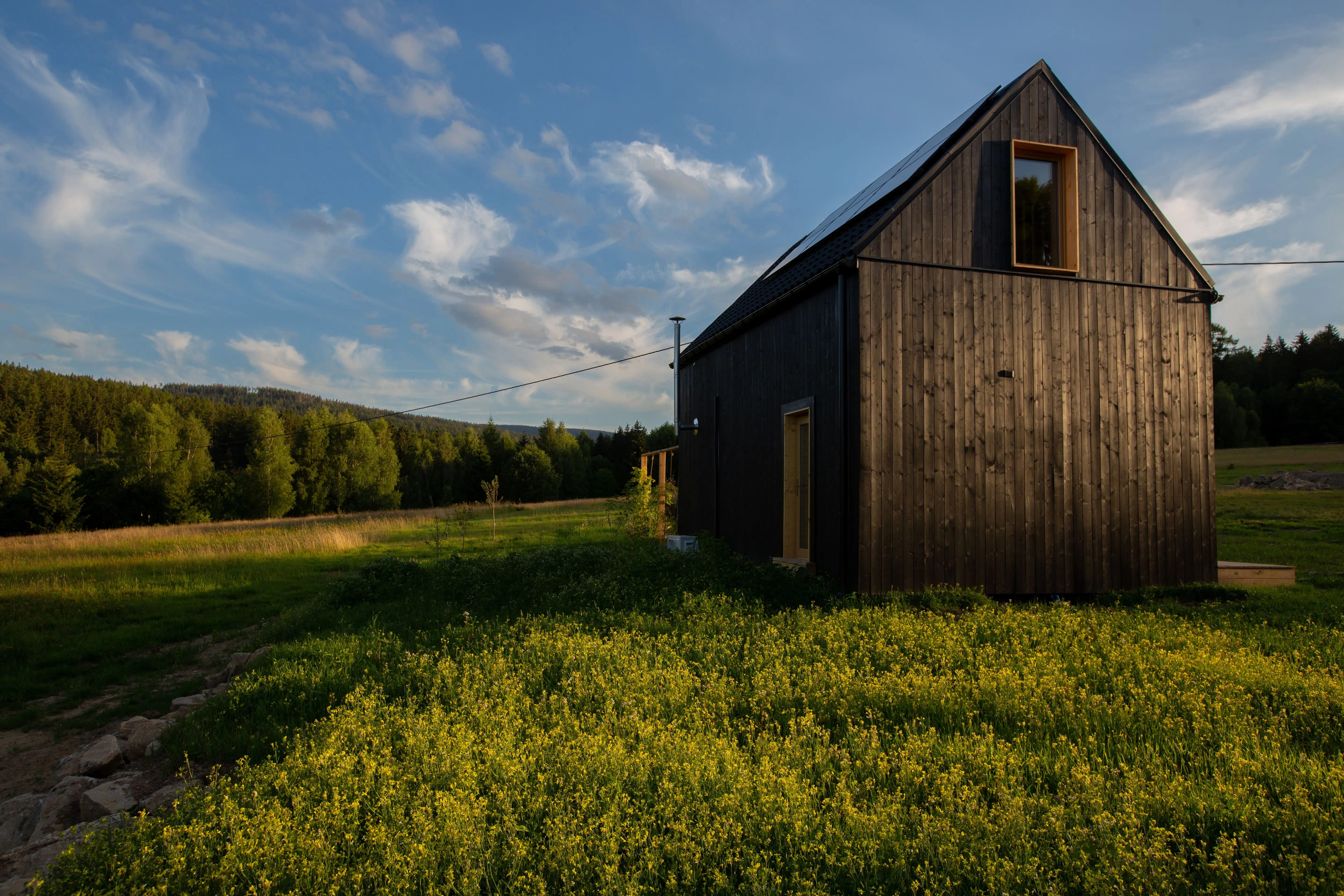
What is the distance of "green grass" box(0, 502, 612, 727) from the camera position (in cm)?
732

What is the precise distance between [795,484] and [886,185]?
4936 millimetres

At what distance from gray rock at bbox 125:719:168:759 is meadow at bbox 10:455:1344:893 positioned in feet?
1.10

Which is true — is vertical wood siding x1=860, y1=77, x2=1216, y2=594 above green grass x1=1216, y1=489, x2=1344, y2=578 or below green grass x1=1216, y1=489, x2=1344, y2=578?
above

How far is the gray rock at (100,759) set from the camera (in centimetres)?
466

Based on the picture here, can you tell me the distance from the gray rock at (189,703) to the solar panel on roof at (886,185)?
9923 mm

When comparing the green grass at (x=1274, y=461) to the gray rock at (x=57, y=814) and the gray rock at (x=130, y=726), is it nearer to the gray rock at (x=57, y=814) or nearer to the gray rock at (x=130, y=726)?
the gray rock at (x=130, y=726)

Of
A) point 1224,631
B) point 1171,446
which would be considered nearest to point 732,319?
point 1171,446

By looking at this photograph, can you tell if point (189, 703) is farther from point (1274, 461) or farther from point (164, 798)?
point (1274, 461)

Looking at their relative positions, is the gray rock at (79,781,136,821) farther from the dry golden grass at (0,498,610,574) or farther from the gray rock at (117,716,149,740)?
the dry golden grass at (0,498,610,574)

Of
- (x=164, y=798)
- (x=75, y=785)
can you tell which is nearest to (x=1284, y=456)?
(x=164, y=798)

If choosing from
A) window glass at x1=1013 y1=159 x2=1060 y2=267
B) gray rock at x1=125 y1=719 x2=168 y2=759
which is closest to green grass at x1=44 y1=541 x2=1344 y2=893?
gray rock at x1=125 y1=719 x2=168 y2=759

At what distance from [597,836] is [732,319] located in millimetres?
10885

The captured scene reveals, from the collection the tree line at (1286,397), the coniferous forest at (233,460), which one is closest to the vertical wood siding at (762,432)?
the coniferous forest at (233,460)

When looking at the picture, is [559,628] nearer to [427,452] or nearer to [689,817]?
[689,817]
